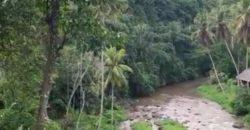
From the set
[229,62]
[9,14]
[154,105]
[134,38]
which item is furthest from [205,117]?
[9,14]

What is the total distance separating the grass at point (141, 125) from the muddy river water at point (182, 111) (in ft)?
1.25

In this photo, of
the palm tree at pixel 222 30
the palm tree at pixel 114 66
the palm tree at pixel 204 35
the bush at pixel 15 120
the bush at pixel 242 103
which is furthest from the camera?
the palm tree at pixel 204 35

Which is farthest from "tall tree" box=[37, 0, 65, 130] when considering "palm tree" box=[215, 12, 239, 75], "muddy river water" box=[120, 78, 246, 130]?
"palm tree" box=[215, 12, 239, 75]

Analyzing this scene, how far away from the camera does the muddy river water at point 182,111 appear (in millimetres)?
33969

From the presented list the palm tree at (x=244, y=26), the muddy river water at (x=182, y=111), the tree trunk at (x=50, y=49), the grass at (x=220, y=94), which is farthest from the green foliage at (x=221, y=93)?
the tree trunk at (x=50, y=49)

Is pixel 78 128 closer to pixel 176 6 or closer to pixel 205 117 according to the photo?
pixel 205 117

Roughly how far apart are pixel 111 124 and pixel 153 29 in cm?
2804

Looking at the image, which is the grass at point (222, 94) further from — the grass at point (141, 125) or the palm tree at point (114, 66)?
the palm tree at point (114, 66)

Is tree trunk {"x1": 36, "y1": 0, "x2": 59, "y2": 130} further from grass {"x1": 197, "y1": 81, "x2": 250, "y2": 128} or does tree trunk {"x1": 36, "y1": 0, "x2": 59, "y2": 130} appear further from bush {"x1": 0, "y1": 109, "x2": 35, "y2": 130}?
grass {"x1": 197, "y1": 81, "x2": 250, "y2": 128}

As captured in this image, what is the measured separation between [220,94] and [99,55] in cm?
1624

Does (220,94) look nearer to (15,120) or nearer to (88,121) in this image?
(88,121)

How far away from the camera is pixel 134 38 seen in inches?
1944

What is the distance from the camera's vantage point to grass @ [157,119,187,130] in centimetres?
3200

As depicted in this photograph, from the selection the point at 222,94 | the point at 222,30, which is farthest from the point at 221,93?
the point at 222,30
